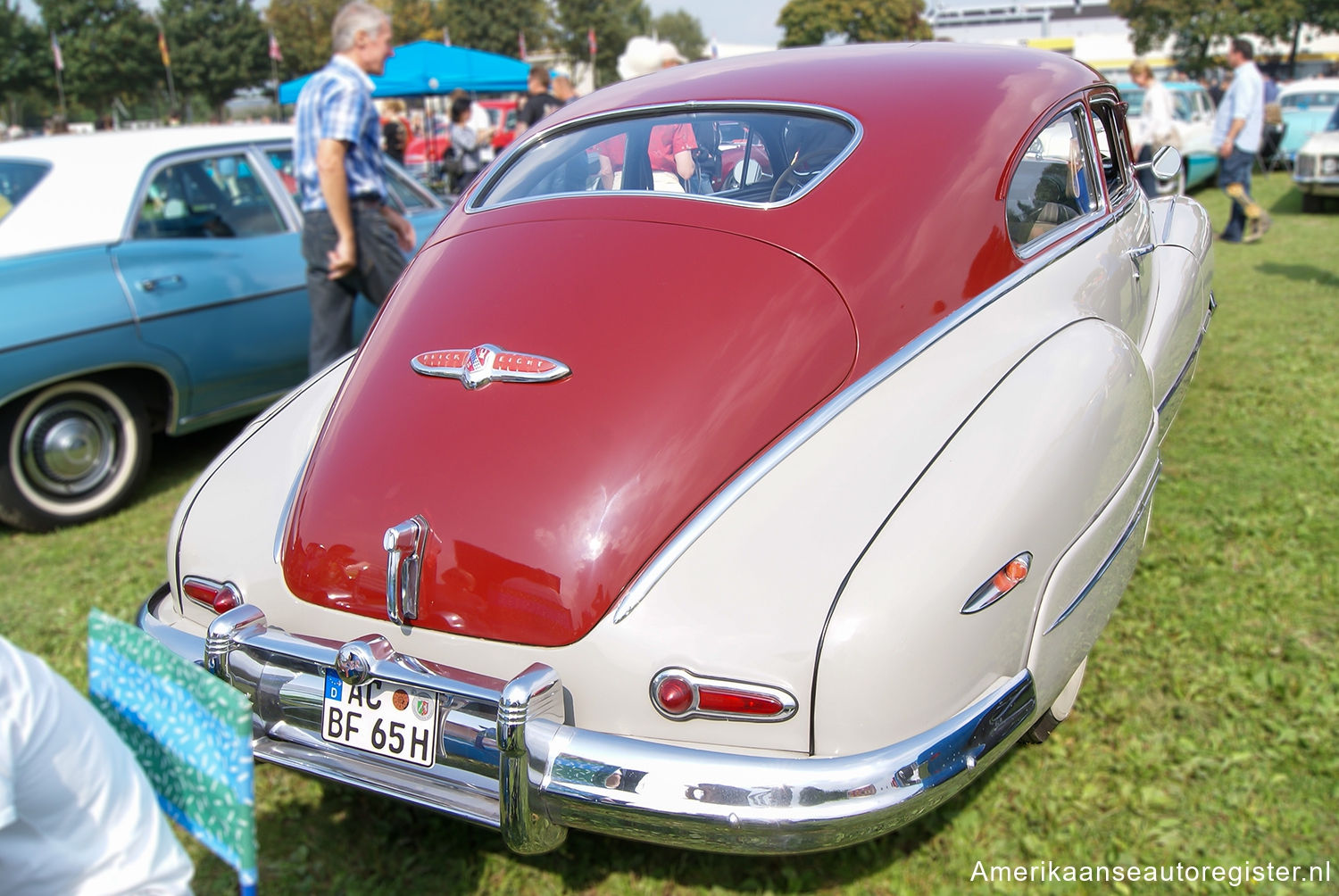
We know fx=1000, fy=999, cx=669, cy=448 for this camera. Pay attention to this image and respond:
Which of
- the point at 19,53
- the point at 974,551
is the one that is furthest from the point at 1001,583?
the point at 19,53

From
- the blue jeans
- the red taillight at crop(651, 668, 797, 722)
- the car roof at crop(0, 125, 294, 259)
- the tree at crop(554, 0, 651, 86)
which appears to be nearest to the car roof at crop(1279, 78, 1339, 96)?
the blue jeans

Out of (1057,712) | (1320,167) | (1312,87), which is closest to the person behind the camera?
(1057,712)

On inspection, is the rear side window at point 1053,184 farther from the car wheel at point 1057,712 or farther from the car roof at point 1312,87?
the car roof at point 1312,87

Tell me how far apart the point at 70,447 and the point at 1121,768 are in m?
4.04

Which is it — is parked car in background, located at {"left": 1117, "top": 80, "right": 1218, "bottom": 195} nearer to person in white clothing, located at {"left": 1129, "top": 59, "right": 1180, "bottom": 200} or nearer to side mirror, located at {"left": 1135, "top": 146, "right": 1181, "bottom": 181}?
person in white clothing, located at {"left": 1129, "top": 59, "right": 1180, "bottom": 200}

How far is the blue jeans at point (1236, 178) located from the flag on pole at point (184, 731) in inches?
375

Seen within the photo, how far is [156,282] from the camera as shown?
421 centimetres

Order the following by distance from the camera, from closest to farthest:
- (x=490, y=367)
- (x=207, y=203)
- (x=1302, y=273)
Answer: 1. (x=490, y=367)
2. (x=207, y=203)
3. (x=1302, y=273)

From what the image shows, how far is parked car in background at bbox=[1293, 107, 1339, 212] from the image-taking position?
34.2 ft

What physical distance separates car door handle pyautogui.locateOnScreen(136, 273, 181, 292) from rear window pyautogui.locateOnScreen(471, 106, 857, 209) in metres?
2.15

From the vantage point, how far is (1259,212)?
8.98 m

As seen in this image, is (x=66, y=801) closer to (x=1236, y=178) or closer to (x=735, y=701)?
(x=735, y=701)

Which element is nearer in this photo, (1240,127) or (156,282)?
(156,282)

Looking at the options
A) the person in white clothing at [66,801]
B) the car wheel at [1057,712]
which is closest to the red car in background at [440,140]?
the car wheel at [1057,712]
